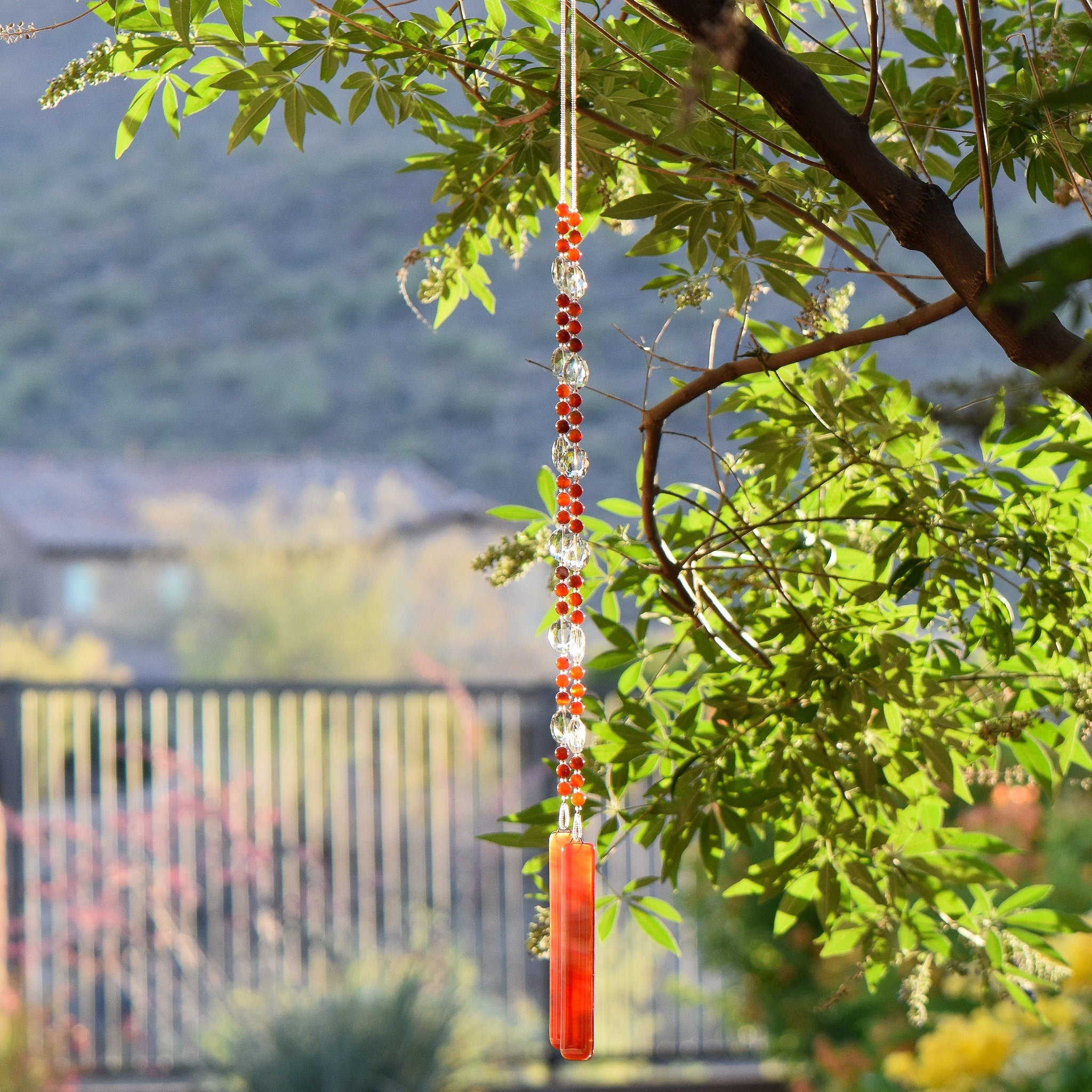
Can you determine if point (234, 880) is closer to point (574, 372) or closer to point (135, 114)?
point (135, 114)

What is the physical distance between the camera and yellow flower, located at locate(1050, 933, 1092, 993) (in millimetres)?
1993

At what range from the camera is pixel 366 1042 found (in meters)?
2.90

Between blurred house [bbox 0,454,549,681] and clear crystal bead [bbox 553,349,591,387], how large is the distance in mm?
11452

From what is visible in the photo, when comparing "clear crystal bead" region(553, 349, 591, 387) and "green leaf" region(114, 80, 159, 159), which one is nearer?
"clear crystal bead" region(553, 349, 591, 387)

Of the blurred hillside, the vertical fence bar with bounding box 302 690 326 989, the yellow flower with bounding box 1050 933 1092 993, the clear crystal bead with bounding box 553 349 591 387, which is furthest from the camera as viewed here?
the blurred hillside

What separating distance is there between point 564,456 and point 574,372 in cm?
5

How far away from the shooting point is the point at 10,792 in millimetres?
3721

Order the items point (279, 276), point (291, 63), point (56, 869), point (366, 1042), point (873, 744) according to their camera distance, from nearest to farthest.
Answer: point (291, 63)
point (873, 744)
point (366, 1042)
point (56, 869)
point (279, 276)

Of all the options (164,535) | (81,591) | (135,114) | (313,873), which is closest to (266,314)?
(81,591)

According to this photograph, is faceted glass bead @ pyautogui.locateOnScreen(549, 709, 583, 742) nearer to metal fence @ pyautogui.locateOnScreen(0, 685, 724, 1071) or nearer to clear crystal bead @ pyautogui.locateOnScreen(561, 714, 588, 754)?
clear crystal bead @ pyautogui.locateOnScreen(561, 714, 588, 754)

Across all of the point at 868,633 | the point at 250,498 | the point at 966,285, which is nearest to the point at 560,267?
the point at 966,285

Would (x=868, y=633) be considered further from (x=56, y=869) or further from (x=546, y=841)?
(x=56, y=869)

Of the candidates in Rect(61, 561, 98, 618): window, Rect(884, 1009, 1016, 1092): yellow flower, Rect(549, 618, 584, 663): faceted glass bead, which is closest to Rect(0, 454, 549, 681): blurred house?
Rect(61, 561, 98, 618): window

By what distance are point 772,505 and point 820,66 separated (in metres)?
0.35
